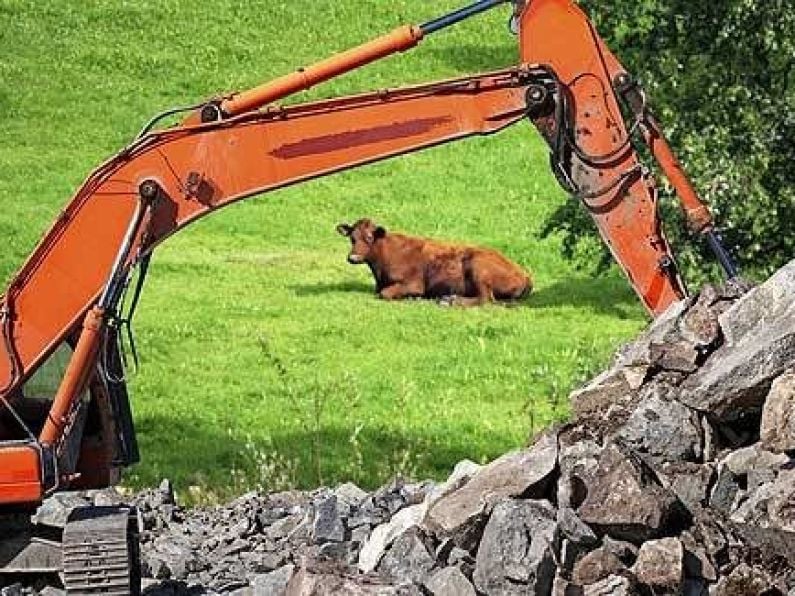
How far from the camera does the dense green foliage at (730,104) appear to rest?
39.3 ft

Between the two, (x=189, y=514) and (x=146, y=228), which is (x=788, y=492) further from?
(x=189, y=514)

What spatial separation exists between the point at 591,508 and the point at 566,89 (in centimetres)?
194

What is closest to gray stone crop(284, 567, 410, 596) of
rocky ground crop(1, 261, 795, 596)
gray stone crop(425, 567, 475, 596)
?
rocky ground crop(1, 261, 795, 596)

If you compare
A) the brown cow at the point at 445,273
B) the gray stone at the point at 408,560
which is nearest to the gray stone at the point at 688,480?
the gray stone at the point at 408,560

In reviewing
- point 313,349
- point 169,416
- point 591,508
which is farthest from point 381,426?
point 591,508

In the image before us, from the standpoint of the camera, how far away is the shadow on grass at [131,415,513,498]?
11602 mm

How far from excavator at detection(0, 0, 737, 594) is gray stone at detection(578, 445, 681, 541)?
4.18 ft

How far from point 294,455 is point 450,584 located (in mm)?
5766

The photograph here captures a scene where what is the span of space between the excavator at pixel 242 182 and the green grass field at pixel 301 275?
3569 millimetres

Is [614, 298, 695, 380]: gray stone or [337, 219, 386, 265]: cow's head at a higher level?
[337, 219, 386, 265]: cow's head

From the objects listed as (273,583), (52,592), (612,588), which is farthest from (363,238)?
(612,588)

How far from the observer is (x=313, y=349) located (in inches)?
617

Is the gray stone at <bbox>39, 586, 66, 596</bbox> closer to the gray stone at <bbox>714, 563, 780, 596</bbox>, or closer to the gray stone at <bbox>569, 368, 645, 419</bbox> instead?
the gray stone at <bbox>569, 368, 645, 419</bbox>

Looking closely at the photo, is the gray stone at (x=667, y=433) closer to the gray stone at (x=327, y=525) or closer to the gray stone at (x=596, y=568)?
the gray stone at (x=596, y=568)
